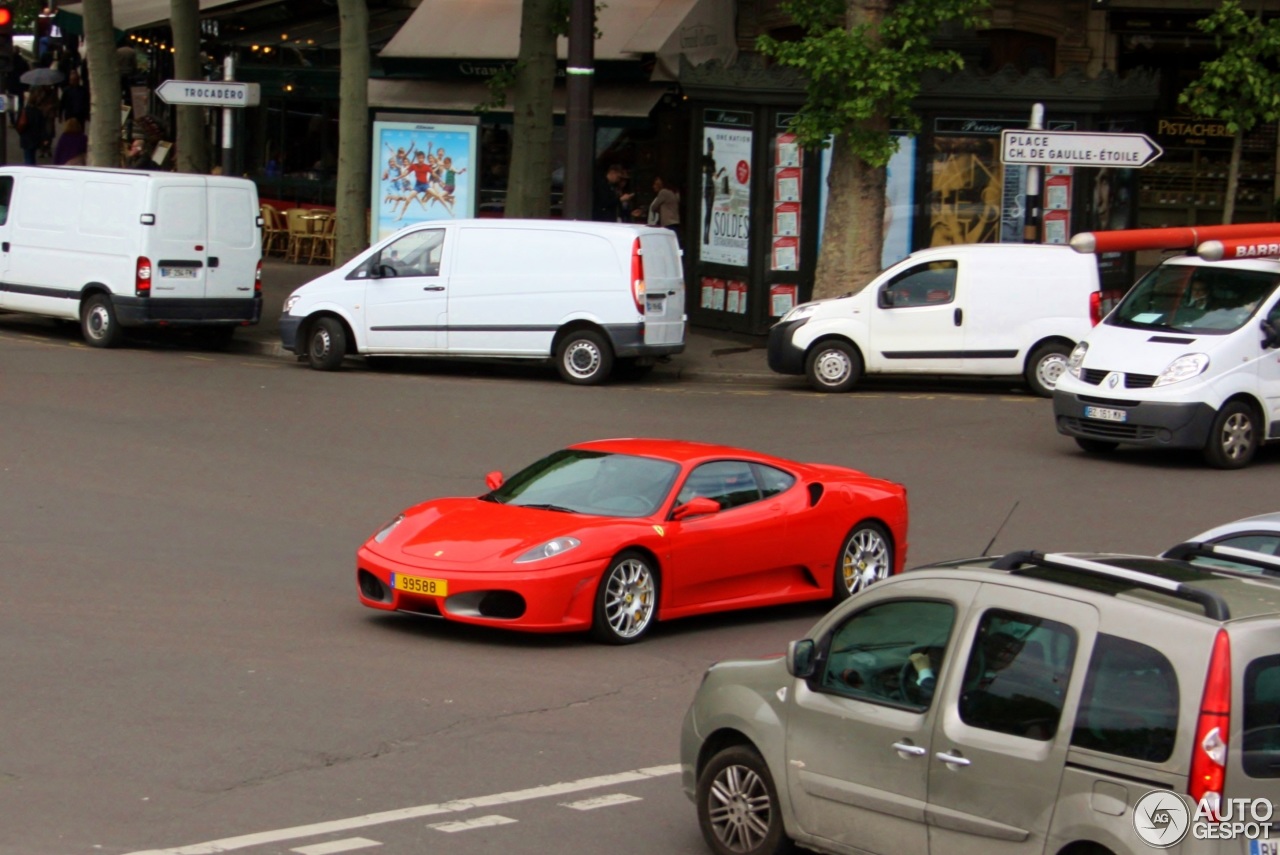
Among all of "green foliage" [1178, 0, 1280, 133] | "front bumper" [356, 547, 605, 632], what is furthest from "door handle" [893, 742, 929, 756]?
"green foliage" [1178, 0, 1280, 133]

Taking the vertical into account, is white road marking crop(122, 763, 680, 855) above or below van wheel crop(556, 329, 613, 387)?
below

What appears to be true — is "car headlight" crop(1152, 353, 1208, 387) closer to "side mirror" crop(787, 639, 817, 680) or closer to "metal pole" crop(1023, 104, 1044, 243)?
"metal pole" crop(1023, 104, 1044, 243)

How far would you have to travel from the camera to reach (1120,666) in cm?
546

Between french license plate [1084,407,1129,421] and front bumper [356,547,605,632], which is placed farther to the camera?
french license plate [1084,407,1129,421]

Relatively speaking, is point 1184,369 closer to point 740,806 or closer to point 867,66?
point 867,66

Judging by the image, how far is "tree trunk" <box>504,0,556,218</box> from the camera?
26.1 m

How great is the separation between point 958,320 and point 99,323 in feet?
36.6

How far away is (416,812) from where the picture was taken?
7.49 meters

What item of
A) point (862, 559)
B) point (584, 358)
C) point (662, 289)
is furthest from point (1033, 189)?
point (862, 559)

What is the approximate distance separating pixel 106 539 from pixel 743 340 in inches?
563

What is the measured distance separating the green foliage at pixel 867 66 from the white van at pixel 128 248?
744 centimetres

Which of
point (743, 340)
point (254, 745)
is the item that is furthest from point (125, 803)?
point (743, 340)

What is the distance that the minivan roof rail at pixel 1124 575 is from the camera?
A: 17.7 feet

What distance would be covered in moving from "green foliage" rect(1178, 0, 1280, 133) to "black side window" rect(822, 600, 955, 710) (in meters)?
20.5
